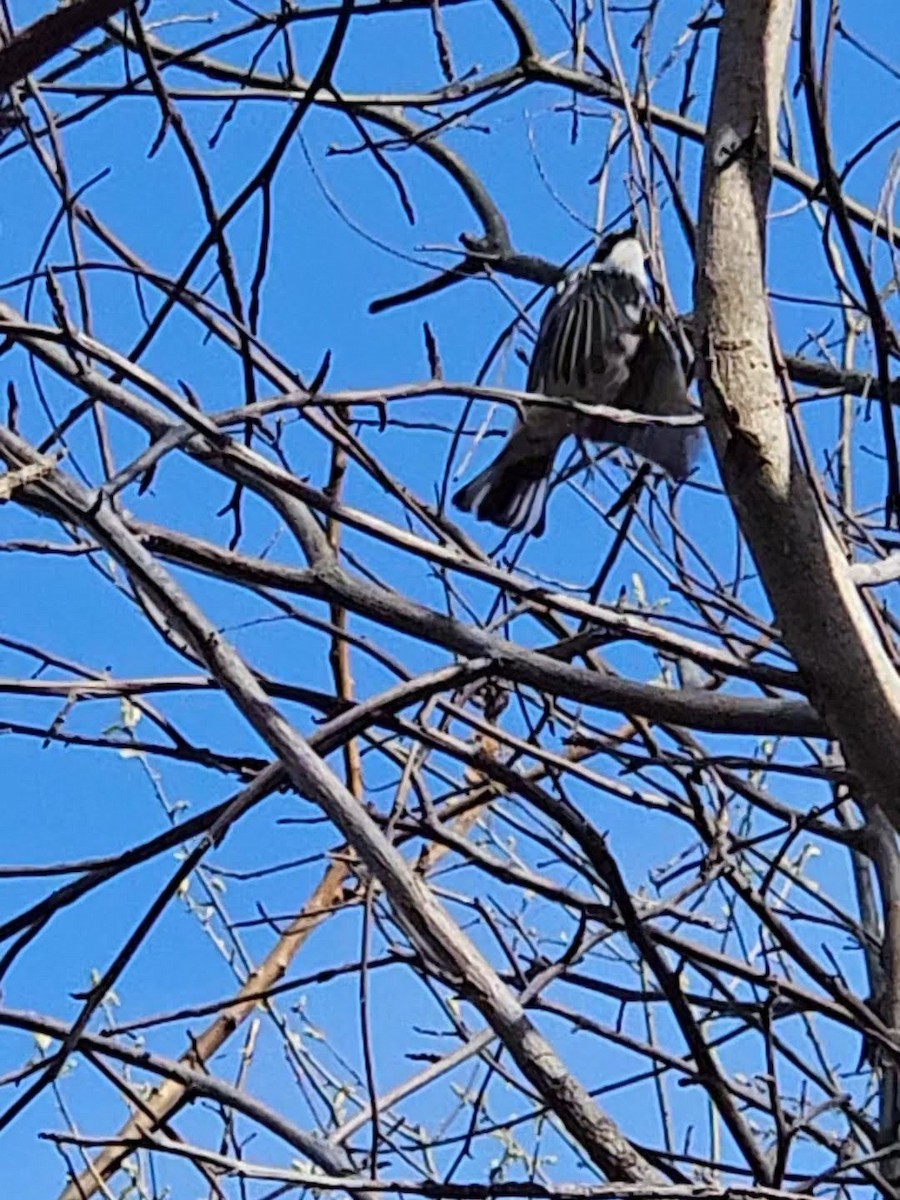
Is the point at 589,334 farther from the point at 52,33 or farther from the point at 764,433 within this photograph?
the point at 52,33

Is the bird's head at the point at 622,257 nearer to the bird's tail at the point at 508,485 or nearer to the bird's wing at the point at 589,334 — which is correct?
the bird's wing at the point at 589,334

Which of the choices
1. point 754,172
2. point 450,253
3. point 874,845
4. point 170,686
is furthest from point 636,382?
point 754,172

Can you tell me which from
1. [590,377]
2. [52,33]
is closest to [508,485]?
[590,377]

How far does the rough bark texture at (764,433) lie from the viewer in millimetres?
1123

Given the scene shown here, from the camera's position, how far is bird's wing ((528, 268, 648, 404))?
253 cm

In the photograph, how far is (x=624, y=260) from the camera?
8.89ft

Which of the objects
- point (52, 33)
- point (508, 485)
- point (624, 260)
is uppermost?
point (624, 260)

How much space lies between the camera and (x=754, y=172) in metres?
1.17

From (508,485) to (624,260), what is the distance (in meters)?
0.48

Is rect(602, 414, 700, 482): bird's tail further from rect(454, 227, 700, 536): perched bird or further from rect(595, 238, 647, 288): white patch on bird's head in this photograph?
Result: rect(595, 238, 647, 288): white patch on bird's head

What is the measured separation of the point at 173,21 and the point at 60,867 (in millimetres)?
930

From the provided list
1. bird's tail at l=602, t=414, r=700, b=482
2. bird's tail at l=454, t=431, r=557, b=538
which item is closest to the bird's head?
bird's tail at l=454, t=431, r=557, b=538

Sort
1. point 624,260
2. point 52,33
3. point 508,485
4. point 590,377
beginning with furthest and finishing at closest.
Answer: point 624,260
point 590,377
point 508,485
point 52,33

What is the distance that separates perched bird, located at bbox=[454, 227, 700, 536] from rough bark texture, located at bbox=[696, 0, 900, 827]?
80cm
